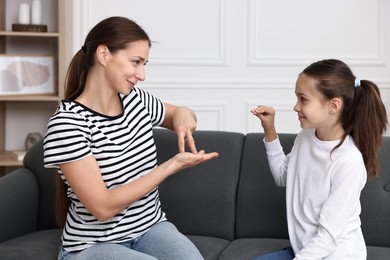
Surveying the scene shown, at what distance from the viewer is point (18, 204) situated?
8.63ft

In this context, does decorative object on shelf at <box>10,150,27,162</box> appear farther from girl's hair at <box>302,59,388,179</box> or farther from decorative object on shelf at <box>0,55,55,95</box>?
girl's hair at <box>302,59,388,179</box>

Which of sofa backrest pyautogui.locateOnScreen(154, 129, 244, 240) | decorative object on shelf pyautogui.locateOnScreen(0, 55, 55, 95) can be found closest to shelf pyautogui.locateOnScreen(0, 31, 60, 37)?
decorative object on shelf pyautogui.locateOnScreen(0, 55, 55, 95)

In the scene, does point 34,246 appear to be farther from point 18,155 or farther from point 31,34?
point 31,34

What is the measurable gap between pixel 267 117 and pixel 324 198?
14.0 inches

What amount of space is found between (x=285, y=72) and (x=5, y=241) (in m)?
2.29

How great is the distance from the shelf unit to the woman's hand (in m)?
1.93

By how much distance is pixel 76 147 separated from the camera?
207 centimetres

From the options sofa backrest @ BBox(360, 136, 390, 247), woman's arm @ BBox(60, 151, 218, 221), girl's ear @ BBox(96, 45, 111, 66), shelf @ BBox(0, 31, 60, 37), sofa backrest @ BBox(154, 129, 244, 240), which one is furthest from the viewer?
shelf @ BBox(0, 31, 60, 37)

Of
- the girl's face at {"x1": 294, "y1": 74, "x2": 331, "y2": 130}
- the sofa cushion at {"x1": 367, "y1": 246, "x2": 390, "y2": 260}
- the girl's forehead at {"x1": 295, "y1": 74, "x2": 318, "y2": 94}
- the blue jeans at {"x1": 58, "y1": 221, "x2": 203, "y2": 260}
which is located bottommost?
the sofa cushion at {"x1": 367, "y1": 246, "x2": 390, "y2": 260}

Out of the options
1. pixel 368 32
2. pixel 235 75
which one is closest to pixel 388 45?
pixel 368 32

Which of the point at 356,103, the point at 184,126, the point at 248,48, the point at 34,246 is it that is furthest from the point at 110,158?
the point at 248,48

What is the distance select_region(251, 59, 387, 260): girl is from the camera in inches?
83.3

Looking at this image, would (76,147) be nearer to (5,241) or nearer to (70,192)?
(70,192)

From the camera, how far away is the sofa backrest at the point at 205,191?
2645 mm
